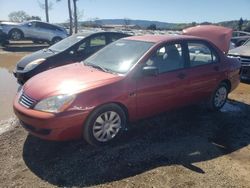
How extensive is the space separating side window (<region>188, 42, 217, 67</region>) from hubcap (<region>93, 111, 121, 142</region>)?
1.94 metres

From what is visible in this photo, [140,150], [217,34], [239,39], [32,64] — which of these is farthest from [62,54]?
[239,39]

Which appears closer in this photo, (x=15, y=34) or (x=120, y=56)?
(x=120, y=56)

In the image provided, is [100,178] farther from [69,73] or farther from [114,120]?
[69,73]

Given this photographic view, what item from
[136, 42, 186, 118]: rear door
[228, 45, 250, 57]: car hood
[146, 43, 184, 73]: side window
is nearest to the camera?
[136, 42, 186, 118]: rear door

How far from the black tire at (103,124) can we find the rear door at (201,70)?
1.62 metres

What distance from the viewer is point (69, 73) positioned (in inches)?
204

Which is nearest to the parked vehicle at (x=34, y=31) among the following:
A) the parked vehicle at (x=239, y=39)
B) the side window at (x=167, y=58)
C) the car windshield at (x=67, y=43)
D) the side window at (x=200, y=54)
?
the parked vehicle at (x=239, y=39)

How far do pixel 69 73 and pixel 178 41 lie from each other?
6.73 ft

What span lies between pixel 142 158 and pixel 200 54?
269 centimetres

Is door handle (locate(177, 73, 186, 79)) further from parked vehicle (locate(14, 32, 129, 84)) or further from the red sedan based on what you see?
parked vehicle (locate(14, 32, 129, 84))

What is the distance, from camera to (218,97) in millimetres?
6660

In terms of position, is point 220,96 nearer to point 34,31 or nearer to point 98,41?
point 98,41

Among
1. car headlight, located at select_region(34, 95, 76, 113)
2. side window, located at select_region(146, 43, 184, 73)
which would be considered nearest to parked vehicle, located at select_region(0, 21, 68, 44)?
side window, located at select_region(146, 43, 184, 73)

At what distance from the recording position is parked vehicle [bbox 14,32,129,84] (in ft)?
25.9
